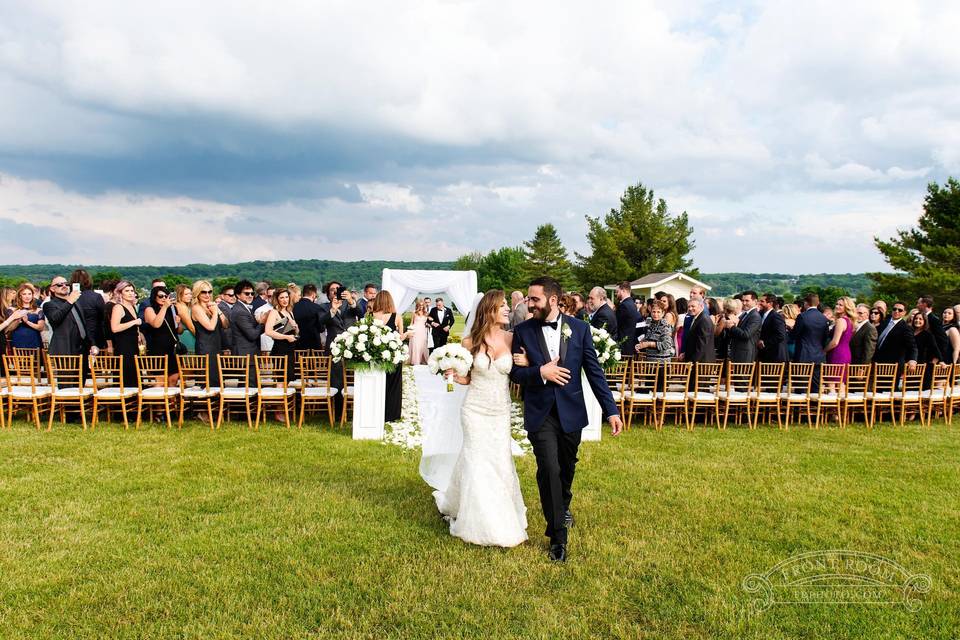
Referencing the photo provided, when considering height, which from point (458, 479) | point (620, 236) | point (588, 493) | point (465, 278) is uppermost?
point (620, 236)

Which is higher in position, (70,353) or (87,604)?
(70,353)

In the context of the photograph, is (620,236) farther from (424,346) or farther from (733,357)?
(733,357)

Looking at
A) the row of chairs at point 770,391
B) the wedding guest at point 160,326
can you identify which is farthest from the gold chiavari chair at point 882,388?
the wedding guest at point 160,326

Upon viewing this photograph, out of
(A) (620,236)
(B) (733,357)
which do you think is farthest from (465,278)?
(A) (620,236)

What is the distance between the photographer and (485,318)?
4.83m

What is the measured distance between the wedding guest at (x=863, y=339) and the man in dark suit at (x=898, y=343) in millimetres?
172

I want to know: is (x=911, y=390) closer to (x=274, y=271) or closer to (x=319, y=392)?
(x=319, y=392)

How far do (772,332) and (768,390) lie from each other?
1.01 meters

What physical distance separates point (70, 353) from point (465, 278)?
41.9ft

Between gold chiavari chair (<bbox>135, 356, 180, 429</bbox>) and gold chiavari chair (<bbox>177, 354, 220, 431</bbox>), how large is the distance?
0.17 meters

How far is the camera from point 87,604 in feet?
12.8

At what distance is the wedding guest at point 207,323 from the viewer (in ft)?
29.4

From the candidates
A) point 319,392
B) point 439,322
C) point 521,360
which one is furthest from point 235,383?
point 439,322

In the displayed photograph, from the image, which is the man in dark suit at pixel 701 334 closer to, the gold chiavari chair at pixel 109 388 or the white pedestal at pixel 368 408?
the white pedestal at pixel 368 408
